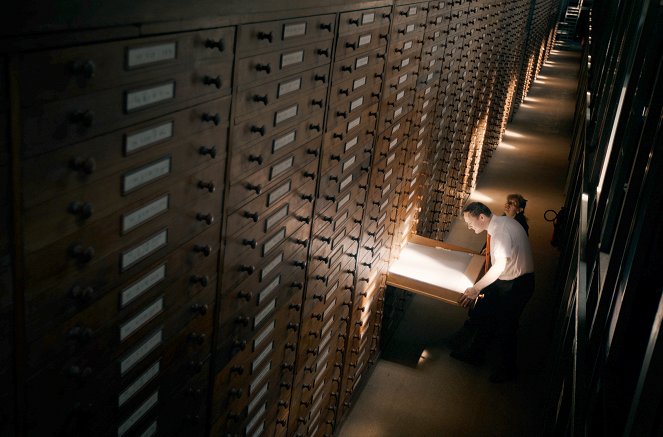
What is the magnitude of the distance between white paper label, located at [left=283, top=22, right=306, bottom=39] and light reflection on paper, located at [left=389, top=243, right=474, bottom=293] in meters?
2.62

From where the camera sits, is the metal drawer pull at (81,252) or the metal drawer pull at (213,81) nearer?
the metal drawer pull at (81,252)

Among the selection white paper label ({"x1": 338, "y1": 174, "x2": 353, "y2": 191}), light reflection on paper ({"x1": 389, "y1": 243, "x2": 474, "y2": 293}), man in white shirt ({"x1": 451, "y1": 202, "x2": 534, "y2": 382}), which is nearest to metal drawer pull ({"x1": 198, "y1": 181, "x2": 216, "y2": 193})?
white paper label ({"x1": 338, "y1": 174, "x2": 353, "y2": 191})

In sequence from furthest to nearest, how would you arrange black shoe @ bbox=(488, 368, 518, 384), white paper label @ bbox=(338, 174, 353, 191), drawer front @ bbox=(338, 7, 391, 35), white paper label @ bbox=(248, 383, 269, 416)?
1. black shoe @ bbox=(488, 368, 518, 384)
2. white paper label @ bbox=(338, 174, 353, 191)
3. white paper label @ bbox=(248, 383, 269, 416)
4. drawer front @ bbox=(338, 7, 391, 35)

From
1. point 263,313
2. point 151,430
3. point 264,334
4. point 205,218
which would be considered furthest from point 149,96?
point 264,334

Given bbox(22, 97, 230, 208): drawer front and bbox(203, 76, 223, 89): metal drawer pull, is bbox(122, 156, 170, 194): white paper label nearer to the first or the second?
bbox(22, 97, 230, 208): drawer front

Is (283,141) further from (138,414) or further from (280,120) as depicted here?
(138,414)

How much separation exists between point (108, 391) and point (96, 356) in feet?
0.55

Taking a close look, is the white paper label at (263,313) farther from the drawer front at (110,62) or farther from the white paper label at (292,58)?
the drawer front at (110,62)

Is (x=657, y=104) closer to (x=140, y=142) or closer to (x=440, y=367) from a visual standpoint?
(x=140, y=142)

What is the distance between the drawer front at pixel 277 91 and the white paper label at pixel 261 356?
111cm

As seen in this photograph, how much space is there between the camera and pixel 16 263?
60.1 inches

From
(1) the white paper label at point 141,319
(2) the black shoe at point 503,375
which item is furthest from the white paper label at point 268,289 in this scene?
(2) the black shoe at point 503,375

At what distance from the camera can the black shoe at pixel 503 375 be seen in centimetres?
570

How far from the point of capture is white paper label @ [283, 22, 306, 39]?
251 cm
